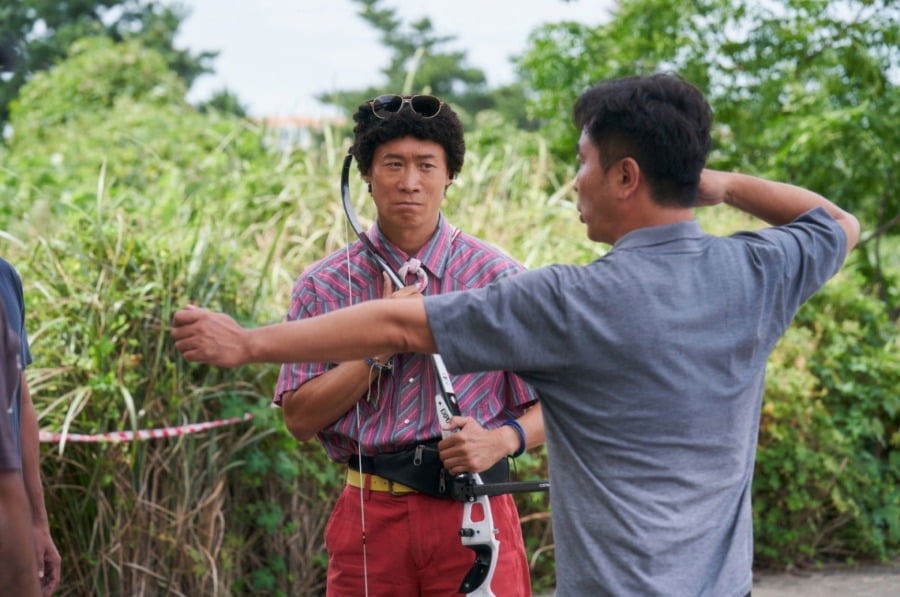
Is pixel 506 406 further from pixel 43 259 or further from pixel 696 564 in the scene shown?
pixel 43 259


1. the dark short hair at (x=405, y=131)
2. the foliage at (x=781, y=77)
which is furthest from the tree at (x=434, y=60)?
the dark short hair at (x=405, y=131)

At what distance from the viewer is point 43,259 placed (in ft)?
18.9

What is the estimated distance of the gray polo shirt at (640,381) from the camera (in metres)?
2.40

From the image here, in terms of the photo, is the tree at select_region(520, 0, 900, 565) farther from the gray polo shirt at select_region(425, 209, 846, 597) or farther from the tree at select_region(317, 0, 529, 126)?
the tree at select_region(317, 0, 529, 126)

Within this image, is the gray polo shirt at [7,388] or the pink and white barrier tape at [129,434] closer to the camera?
the gray polo shirt at [7,388]

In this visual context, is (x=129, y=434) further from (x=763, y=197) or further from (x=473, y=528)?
(x=763, y=197)

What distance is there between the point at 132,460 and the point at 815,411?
4.07 m

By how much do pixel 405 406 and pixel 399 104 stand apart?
0.91 metres

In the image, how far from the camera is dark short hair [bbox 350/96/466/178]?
3.58 m

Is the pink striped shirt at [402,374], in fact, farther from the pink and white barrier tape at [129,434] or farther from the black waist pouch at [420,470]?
the pink and white barrier tape at [129,434]

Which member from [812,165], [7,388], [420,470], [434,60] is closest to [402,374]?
[420,470]

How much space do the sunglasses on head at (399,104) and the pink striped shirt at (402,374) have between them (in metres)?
0.34

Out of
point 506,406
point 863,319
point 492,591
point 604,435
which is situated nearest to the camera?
point 604,435

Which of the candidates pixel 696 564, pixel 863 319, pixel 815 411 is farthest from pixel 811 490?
pixel 696 564
